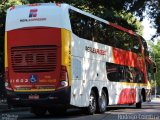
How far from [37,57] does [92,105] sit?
3.68 m

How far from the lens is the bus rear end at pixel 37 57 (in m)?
18.5

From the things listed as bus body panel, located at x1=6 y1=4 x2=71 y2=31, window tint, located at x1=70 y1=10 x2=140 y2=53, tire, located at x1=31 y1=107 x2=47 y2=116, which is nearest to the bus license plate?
tire, located at x1=31 y1=107 x2=47 y2=116

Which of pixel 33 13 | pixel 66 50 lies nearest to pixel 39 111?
pixel 66 50

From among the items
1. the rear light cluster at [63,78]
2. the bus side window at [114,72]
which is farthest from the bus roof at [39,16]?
the bus side window at [114,72]

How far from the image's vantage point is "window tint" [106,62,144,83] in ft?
76.7

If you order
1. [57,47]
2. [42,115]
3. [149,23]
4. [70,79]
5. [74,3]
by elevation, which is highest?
[74,3]

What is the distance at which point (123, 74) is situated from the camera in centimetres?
2525

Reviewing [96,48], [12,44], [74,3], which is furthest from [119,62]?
[74,3]

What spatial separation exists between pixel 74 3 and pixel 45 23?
1415 centimetres

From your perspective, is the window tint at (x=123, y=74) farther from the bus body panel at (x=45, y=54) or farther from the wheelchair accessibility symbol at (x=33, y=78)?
the wheelchair accessibility symbol at (x=33, y=78)

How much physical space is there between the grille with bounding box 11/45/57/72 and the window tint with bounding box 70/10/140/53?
4.78 feet

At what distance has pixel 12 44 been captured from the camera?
1925cm

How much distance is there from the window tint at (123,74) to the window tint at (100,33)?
1073mm

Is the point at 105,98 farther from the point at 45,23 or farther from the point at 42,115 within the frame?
the point at 45,23
